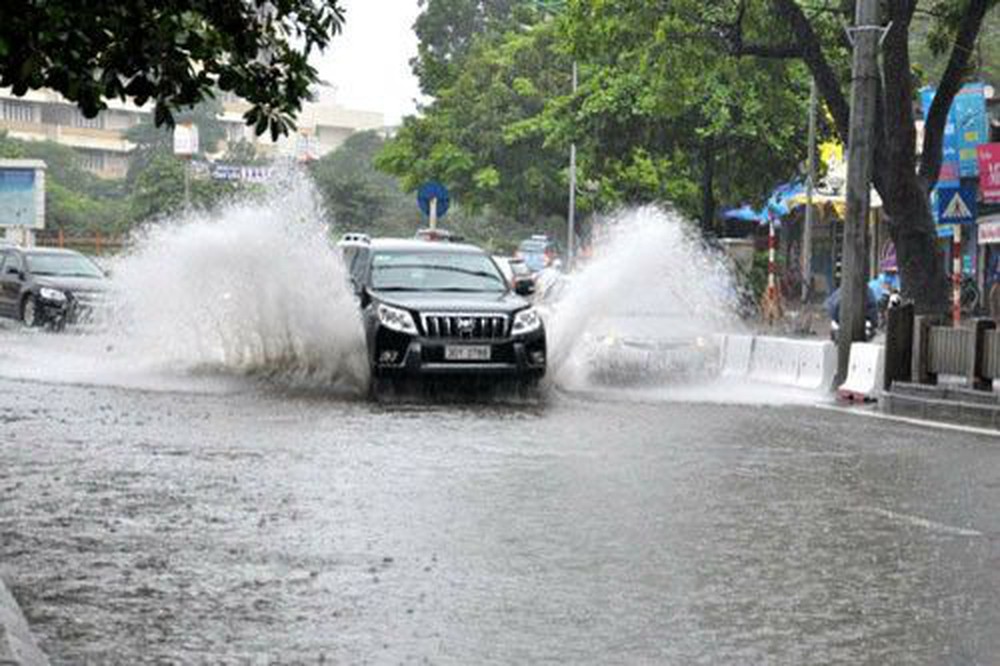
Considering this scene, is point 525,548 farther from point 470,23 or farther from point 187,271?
point 470,23

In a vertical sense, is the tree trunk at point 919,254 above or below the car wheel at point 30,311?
above

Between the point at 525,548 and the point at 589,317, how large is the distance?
42.5ft

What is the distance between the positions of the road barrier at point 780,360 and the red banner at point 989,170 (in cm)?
1450

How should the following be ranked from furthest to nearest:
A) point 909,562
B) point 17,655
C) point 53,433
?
point 53,433 < point 909,562 < point 17,655

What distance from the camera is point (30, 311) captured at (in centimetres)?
3353

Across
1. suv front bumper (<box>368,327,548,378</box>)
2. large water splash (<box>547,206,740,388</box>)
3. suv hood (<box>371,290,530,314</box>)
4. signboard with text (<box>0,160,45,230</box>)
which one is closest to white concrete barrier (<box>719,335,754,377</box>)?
large water splash (<box>547,206,740,388</box>)

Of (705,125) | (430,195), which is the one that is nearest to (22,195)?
(705,125)

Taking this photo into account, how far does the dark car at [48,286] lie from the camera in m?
32.9

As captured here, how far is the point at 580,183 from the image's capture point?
207ft

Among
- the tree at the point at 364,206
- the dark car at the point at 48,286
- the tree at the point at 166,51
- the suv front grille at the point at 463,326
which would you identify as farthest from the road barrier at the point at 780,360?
the tree at the point at 364,206

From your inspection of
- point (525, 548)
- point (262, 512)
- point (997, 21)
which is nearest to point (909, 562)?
point (525, 548)

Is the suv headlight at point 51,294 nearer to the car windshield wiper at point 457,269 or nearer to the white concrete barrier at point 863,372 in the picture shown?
the car windshield wiper at point 457,269

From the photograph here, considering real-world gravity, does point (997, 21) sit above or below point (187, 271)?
above

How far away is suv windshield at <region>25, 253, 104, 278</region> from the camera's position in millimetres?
34375
